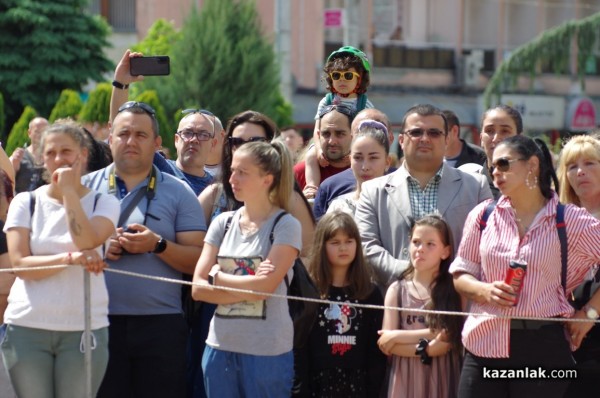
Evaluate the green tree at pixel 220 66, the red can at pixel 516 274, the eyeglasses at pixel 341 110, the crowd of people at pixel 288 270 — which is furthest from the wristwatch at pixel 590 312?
the green tree at pixel 220 66

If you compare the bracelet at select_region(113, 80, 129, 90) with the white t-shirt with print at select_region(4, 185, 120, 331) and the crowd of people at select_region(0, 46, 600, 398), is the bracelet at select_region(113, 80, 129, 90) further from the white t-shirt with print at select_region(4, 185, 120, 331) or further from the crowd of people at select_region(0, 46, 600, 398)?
the white t-shirt with print at select_region(4, 185, 120, 331)

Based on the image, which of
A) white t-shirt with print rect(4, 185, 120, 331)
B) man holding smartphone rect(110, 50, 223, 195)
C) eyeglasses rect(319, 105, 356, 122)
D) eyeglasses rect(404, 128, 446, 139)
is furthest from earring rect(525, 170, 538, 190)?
man holding smartphone rect(110, 50, 223, 195)

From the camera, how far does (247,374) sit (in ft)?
18.9

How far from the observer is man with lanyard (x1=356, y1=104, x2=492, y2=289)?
638 cm

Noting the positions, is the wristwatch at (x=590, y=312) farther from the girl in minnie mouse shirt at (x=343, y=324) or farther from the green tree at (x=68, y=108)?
the green tree at (x=68, y=108)

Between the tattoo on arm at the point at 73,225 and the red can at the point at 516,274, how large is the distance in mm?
2130

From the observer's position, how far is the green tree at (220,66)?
85.8 ft

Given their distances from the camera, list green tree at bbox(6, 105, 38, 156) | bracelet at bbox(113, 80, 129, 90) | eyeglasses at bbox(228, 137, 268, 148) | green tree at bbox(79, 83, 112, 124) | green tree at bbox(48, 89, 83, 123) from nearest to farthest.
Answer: eyeglasses at bbox(228, 137, 268, 148) → bracelet at bbox(113, 80, 129, 90) → green tree at bbox(6, 105, 38, 156) → green tree at bbox(79, 83, 112, 124) → green tree at bbox(48, 89, 83, 123)

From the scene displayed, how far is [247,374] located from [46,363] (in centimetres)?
101

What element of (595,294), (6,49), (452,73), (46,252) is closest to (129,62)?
(46,252)

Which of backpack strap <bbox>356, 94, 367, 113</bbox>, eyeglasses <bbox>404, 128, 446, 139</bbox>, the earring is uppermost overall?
backpack strap <bbox>356, 94, 367, 113</bbox>

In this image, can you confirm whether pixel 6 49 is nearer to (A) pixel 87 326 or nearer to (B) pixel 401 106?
(B) pixel 401 106

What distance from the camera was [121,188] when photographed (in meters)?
6.23

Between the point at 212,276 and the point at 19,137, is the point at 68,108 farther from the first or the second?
the point at 212,276
